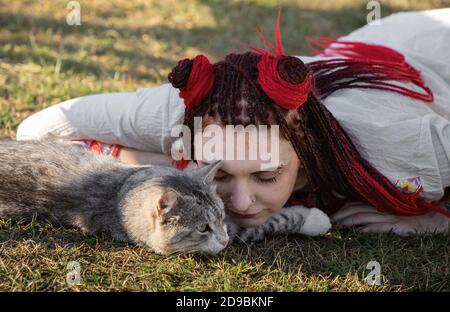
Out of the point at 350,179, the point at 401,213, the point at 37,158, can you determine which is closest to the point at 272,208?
the point at 350,179

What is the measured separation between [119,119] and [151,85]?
1.54 metres

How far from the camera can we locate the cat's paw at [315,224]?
10.4ft

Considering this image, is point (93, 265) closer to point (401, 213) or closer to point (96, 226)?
point (96, 226)

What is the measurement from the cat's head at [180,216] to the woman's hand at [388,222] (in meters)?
0.79

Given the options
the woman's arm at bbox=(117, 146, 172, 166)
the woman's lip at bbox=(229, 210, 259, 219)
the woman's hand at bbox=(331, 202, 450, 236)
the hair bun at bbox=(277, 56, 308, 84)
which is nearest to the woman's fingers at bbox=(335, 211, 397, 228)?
the woman's hand at bbox=(331, 202, 450, 236)

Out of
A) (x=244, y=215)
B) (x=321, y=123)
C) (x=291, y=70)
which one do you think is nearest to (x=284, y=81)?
(x=291, y=70)

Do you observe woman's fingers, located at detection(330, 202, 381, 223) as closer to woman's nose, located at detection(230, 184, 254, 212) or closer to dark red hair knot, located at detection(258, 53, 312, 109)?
woman's nose, located at detection(230, 184, 254, 212)

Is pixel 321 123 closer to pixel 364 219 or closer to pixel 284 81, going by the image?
pixel 284 81

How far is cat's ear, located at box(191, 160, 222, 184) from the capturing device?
294cm

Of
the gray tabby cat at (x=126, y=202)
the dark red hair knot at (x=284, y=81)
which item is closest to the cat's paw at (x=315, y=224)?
the gray tabby cat at (x=126, y=202)

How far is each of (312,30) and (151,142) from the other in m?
3.25

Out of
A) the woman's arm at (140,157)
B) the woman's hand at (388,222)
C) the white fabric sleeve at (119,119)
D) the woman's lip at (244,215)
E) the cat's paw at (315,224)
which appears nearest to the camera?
the woman's lip at (244,215)

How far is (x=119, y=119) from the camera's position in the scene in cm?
353

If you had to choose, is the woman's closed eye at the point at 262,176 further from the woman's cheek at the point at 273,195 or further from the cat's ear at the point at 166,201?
the cat's ear at the point at 166,201
